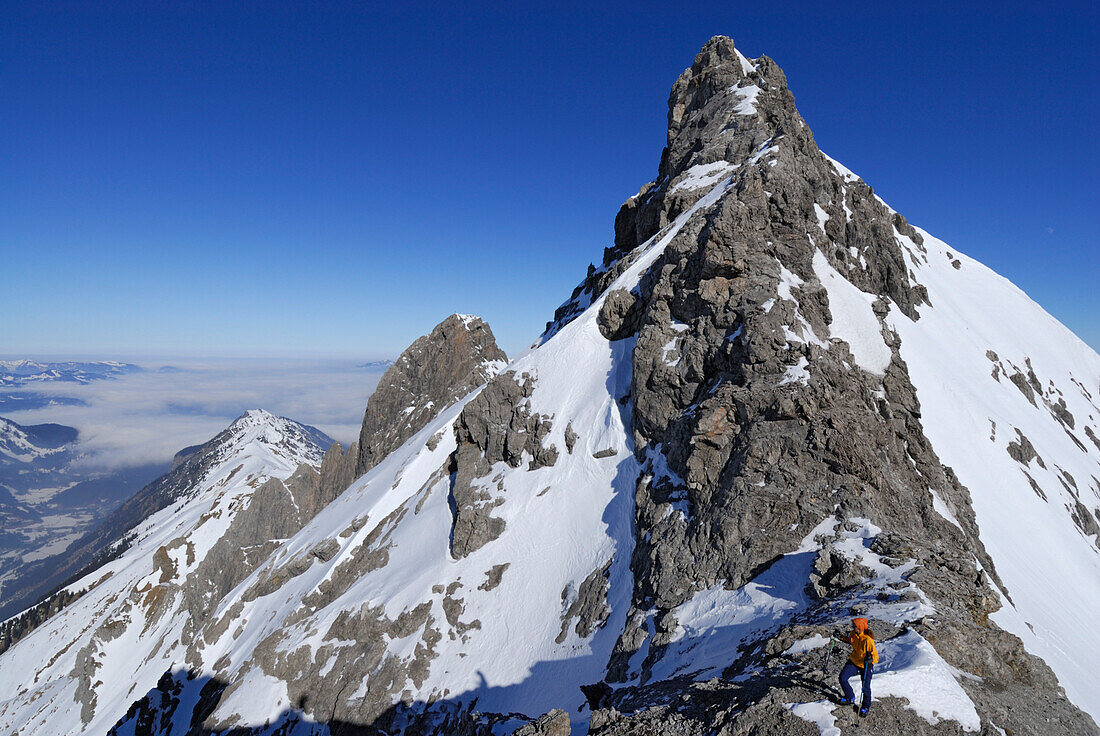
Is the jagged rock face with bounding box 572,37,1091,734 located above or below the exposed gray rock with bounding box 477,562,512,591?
above

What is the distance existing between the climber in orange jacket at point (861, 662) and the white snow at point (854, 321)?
112ft

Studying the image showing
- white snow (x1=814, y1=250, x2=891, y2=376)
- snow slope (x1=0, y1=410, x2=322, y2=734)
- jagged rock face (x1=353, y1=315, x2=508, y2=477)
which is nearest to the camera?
white snow (x1=814, y1=250, x2=891, y2=376)

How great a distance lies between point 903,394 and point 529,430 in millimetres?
31233

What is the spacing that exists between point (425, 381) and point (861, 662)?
3766 inches

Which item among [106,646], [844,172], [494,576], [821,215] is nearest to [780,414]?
[494,576]

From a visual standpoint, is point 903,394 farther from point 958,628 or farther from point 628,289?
point 958,628

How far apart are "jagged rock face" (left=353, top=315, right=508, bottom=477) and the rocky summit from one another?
23.9 m

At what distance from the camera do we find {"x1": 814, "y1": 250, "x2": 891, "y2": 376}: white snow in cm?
4131

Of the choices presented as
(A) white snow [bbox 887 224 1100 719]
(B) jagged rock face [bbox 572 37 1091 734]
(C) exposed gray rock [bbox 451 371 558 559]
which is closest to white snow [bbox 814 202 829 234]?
(B) jagged rock face [bbox 572 37 1091 734]

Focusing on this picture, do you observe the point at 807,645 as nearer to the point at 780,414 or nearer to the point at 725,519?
the point at 725,519

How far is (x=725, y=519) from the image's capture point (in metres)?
27.1

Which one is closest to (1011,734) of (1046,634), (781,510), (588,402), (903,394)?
(781,510)

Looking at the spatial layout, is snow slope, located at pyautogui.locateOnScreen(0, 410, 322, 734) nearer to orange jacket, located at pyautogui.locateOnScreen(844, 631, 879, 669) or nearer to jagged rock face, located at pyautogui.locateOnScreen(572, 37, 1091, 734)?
jagged rock face, located at pyautogui.locateOnScreen(572, 37, 1091, 734)

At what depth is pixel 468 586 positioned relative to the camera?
1580 inches
